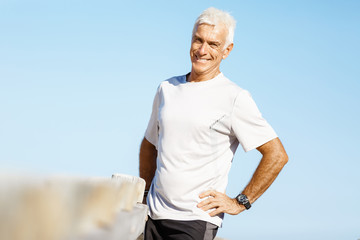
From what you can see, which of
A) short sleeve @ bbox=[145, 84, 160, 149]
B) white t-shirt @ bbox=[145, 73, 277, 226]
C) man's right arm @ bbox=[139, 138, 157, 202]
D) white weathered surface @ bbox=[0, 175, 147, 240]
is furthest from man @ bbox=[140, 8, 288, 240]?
white weathered surface @ bbox=[0, 175, 147, 240]

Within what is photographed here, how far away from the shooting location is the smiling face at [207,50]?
307 centimetres

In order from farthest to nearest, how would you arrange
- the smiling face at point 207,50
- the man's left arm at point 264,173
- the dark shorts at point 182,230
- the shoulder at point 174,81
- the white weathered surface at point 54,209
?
1. the shoulder at point 174,81
2. the smiling face at point 207,50
3. the man's left arm at point 264,173
4. the dark shorts at point 182,230
5. the white weathered surface at point 54,209

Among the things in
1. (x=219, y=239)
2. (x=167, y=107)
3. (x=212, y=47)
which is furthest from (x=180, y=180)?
(x=219, y=239)

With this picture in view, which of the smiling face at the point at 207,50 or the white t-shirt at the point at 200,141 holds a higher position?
the smiling face at the point at 207,50

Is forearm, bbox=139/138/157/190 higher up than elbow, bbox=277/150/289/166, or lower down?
lower down

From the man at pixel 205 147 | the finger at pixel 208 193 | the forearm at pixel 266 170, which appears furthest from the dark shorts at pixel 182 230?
the forearm at pixel 266 170

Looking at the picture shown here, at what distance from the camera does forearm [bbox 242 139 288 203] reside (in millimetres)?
2984

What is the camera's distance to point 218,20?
10.1 feet

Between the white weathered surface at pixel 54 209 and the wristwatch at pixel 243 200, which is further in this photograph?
the wristwatch at pixel 243 200

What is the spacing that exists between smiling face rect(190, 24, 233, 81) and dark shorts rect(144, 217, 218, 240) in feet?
2.91

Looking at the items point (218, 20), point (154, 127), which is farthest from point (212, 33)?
point (154, 127)

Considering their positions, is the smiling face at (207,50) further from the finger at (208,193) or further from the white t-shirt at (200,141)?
the finger at (208,193)

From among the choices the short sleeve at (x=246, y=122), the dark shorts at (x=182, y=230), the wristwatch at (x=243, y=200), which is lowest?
the dark shorts at (x=182, y=230)

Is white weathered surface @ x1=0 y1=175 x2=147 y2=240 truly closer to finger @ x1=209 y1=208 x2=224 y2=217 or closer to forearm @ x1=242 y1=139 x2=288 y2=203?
finger @ x1=209 y1=208 x2=224 y2=217
